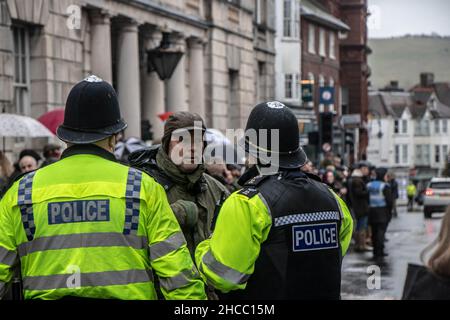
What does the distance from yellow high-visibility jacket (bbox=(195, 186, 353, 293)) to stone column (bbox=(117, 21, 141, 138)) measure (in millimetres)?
19481

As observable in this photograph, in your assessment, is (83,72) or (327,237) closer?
(327,237)

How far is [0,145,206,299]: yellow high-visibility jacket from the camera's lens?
4.29 metres

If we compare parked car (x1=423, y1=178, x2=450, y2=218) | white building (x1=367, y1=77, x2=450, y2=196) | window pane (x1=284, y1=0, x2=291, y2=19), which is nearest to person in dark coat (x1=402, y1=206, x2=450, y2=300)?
parked car (x1=423, y1=178, x2=450, y2=218)

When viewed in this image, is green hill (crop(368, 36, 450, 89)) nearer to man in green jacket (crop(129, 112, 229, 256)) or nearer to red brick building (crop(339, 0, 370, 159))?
red brick building (crop(339, 0, 370, 159))

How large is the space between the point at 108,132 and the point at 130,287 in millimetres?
755

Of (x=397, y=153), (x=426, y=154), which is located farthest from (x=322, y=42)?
(x=426, y=154)

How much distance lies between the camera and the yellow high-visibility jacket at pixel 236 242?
4547 mm

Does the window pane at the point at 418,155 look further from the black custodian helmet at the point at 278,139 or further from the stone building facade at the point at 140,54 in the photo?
the black custodian helmet at the point at 278,139

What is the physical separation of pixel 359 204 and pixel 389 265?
305 cm

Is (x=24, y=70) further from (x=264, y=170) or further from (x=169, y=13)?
(x=264, y=170)

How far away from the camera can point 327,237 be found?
4.81 metres

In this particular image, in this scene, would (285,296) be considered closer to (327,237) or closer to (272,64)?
(327,237)

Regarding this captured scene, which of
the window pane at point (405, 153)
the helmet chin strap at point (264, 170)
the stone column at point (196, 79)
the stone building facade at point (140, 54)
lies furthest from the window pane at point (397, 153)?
the helmet chin strap at point (264, 170)
